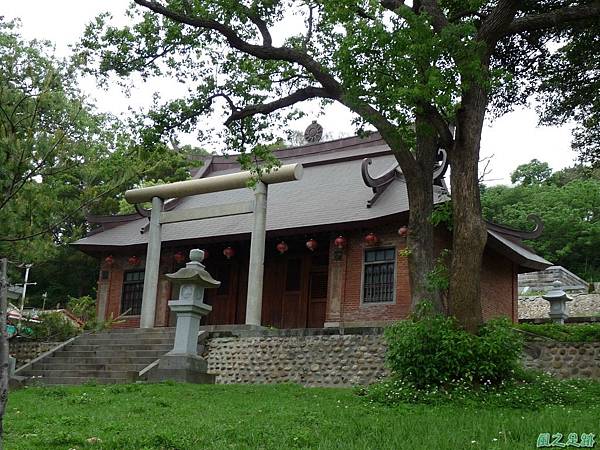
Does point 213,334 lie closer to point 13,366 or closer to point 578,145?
point 13,366

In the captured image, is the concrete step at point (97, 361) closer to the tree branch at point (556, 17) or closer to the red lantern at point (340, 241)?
the red lantern at point (340, 241)

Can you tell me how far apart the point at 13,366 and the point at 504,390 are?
10783mm

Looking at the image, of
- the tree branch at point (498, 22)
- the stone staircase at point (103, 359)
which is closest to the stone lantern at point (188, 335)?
the stone staircase at point (103, 359)

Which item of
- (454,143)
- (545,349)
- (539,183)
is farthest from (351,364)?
(539,183)

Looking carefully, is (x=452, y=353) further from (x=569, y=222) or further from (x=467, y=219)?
(x=569, y=222)

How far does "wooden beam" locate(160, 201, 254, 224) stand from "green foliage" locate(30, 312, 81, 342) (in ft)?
11.5

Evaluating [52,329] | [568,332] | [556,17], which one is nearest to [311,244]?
[52,329]

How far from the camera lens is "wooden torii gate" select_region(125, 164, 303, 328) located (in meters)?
16.6

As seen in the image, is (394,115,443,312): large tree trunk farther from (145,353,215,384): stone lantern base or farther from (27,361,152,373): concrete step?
(27,361,152,373): concrete step

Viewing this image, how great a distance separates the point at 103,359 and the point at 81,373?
0.56 m

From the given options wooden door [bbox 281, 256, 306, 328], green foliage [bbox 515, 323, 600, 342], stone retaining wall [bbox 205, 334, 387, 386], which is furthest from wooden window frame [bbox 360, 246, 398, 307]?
green foliage [bbox 515, 323, 600, 342]

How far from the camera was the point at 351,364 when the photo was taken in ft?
44.1

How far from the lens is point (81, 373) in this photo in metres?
15.7

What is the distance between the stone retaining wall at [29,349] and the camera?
1769 cm
